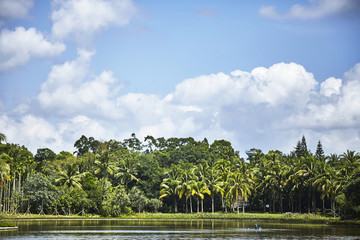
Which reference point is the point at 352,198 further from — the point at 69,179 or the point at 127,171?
the point at 69,179

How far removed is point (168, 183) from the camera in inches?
4493

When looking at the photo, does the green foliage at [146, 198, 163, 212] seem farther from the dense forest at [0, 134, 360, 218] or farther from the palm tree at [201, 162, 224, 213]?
the palm tree at [201, 162, 224, 213]

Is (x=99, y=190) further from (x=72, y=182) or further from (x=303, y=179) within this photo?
(x=303, y=179)

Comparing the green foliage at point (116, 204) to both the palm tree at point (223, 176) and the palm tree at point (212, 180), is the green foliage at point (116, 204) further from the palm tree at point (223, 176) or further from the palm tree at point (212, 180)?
the palm tree at point (223, 176)

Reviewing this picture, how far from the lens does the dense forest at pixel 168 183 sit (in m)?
92.9

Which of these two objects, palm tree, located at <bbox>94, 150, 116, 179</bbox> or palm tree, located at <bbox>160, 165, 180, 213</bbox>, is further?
palm tree, located at <bbox>94, 150, 116, 179</bbox>

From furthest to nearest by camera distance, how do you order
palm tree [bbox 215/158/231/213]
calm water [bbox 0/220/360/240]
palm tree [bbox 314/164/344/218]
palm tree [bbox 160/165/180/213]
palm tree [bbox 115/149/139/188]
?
palm tree [bbox 115/149/139/188], palm tree [bbox 160/165/180/213], palm tree [bbox 215/158/231/213], palm tree [bbox 314/164/344/218], calm water [bbox 0/220/360/240]

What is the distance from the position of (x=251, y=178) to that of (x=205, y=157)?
65.9 feet

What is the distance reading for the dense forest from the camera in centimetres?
9294

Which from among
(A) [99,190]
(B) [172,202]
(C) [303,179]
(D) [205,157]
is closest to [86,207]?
(A) [99,190]

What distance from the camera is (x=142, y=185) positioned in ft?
381

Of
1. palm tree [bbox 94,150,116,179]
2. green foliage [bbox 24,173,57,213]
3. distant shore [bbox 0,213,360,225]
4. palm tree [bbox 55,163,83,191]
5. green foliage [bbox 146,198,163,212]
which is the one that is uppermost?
palm tree [bbox 94,150,116,179]

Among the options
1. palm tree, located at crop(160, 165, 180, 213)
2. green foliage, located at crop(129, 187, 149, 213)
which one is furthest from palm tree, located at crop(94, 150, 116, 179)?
palm tree, located at crop(160, 165, 180, 213)

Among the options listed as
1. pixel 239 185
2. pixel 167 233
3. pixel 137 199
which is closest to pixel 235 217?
pixel 239 185
